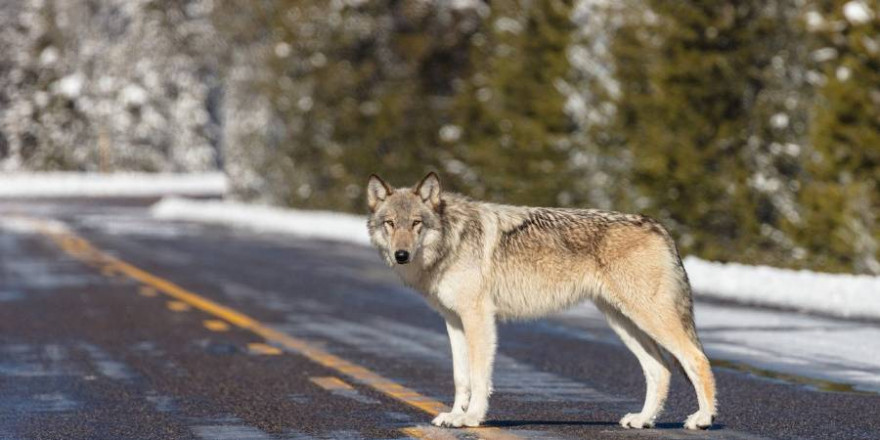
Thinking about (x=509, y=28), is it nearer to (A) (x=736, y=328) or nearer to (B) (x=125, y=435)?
(A) (x=736, y=328)

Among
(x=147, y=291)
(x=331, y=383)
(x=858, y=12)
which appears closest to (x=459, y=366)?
(x=331, y=383)

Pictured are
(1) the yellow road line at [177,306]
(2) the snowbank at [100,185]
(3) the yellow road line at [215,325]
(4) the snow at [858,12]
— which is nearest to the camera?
(3) the yellow road line at [215,325]

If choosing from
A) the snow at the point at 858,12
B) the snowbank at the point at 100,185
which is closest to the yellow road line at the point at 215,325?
the snow at the point at 858,12

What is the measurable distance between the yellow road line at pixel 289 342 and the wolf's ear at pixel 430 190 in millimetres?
1304

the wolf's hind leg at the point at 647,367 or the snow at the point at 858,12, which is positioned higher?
the snow at the point at 858,12

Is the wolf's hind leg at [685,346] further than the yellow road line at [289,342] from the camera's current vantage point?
No

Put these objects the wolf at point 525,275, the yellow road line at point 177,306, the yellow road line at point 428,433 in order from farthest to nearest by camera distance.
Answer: the yellow road line at point 177,306, the wolf at point 525,275, the yellow road line at point 428,433

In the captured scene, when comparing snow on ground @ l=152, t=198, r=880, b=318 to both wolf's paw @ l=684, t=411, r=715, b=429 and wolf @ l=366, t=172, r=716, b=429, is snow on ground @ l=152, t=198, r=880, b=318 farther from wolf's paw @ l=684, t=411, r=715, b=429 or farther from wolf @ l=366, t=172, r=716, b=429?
wolf's paw @ l=684, t=411, r=715, b=429

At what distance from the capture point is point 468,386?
9336 mm

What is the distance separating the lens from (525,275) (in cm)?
940

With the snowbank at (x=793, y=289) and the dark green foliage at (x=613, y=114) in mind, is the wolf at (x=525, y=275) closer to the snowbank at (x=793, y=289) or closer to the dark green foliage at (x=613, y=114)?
the snowbank at (x=793, y=289)

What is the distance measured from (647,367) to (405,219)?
1.68 meters

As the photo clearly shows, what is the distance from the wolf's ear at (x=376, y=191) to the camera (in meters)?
9.21

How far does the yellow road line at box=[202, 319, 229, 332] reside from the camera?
51.9 feet
